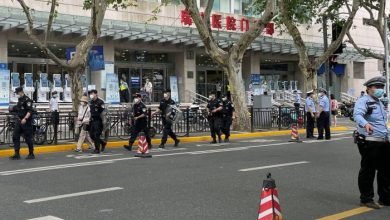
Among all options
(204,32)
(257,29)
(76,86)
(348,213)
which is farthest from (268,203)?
(257,29)

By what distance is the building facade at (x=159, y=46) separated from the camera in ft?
78.2

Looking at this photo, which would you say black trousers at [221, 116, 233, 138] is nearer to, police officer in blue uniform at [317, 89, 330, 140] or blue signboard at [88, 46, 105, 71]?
police officer in blue uniform at [317, 89, 330, 140]

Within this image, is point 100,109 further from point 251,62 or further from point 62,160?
point 251,62

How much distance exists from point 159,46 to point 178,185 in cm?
2166

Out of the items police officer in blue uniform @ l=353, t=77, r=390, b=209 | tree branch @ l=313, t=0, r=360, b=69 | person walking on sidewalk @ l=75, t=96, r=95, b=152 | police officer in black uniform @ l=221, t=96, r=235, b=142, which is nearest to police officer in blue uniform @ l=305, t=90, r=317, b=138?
police officer in black uniform @ l=221, t=96, r=235, b=142

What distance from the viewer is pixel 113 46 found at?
27.1 metres

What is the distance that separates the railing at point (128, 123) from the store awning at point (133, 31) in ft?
23.2

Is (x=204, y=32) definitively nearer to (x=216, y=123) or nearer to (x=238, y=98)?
(x=238, y=98)

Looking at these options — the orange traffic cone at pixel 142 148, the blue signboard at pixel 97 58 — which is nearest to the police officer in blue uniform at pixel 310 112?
the orange traffic cone at pixel 142 148

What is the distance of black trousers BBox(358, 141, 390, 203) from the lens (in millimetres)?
6496

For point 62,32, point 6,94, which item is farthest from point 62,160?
point 62,32

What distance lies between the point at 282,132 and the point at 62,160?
11.5 metres

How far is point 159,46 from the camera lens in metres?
29.2

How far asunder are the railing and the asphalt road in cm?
217
